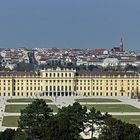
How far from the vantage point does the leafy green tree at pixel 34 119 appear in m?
37.2

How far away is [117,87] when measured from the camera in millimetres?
90750

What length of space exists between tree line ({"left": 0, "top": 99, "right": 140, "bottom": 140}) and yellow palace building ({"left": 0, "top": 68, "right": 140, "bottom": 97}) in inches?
1801

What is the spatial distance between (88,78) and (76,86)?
177 centimetres

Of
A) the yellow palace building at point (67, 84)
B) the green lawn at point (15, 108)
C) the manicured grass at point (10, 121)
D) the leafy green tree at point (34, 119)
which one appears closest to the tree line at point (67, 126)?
the leafy green tree at point (34, 119)

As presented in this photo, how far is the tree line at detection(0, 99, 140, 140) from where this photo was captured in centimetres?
3569

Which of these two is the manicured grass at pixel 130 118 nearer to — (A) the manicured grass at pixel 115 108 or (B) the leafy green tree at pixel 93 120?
(A) the manicured grass at pixel 115 108

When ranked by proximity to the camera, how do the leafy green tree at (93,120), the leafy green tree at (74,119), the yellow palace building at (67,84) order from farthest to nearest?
the yellow palace building at (67,84)
the leafy green tree at (93,120)
the leafy green tree at (74,119)

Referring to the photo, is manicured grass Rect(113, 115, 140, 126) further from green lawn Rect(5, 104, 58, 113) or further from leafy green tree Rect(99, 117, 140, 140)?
leafy green tree Rect(99, 117, 140, 140)

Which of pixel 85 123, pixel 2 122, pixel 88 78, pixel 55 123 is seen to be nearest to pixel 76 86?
pixel 88 78

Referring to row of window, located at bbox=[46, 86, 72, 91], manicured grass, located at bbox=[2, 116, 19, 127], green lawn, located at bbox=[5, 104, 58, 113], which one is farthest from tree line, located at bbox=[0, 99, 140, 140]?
row of window, located at bbox=[46, 86, 72, 91]

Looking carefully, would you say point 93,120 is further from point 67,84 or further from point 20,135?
point 67,84

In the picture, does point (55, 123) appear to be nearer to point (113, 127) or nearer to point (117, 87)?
point (113, 127)

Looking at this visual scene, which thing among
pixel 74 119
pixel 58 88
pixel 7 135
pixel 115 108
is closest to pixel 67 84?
pixel 58 88

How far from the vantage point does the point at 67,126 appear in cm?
3725
